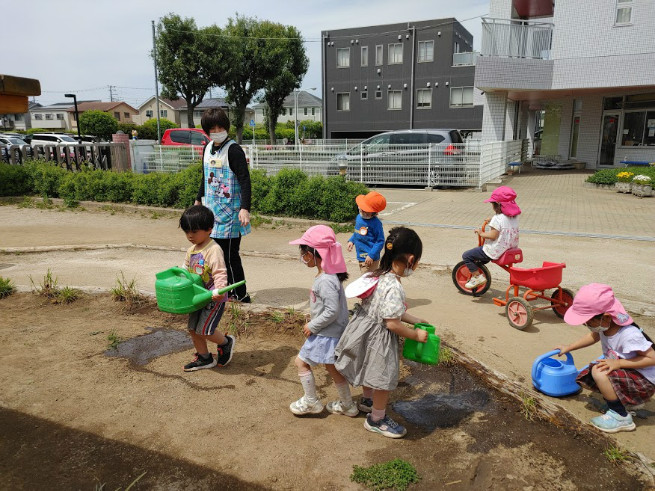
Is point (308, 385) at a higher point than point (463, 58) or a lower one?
lower

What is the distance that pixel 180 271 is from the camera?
3.37 metres

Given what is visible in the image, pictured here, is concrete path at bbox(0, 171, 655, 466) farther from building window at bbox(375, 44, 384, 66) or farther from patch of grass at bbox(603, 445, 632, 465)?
building window at bbox(375, 44, 384, 66)

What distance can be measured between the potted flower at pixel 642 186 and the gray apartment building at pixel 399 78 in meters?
21.0

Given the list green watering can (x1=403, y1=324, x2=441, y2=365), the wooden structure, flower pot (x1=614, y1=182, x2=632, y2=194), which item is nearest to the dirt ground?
green watering can (x1=403, y1=324, x2=441, y2=365)

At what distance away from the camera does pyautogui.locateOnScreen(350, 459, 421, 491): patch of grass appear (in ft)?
8.16

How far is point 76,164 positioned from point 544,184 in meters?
14.8

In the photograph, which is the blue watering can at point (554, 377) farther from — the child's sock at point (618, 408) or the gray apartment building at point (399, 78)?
the gray apartment building at point (399, 78)

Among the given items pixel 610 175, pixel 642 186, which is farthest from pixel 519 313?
pixel 610 175

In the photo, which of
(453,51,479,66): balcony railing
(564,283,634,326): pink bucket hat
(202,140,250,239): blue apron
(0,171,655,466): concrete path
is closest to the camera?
(564,283,634,326): pink bucket hat

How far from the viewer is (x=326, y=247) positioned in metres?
2.97

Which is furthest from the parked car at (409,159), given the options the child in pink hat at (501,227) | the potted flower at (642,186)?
the child in pink hat at (501,227)

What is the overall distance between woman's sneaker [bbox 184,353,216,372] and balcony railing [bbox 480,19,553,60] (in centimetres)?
1725

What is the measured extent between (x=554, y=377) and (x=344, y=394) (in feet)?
4.67

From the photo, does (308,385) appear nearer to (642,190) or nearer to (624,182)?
(642,190)
